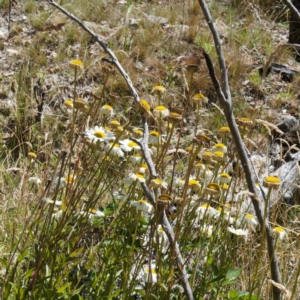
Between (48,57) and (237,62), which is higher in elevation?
(237,62)

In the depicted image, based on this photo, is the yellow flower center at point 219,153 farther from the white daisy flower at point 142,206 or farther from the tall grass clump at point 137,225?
the white daisy flower at point 142,206

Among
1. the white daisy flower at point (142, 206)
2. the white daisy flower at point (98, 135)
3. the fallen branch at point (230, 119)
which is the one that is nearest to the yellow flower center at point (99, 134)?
the white daisy flower at point (98, 135)

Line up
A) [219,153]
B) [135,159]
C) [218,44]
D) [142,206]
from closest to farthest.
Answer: [218,44]
[142,206]
[219,153]
[135,159]

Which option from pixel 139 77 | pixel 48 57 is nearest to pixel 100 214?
pixel 139 77

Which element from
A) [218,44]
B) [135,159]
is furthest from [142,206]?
[218,44]

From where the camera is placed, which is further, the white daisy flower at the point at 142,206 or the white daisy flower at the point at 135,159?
the white daisy flower at the point at 135,159

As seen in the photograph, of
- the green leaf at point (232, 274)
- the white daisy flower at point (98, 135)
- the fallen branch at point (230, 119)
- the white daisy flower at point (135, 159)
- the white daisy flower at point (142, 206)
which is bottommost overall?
the green leaf at point (232, 274)

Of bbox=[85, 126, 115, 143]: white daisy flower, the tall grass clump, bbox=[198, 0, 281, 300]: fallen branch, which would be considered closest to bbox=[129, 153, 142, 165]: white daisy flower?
the tall grass clump

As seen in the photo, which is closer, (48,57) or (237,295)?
(237,295)

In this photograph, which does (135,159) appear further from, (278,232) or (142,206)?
(278,232)

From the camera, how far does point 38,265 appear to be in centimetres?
140

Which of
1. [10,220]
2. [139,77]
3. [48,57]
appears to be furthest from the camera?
[48,57]

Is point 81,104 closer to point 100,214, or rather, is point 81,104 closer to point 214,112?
point 100,214

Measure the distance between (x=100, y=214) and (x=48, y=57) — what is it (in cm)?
333
